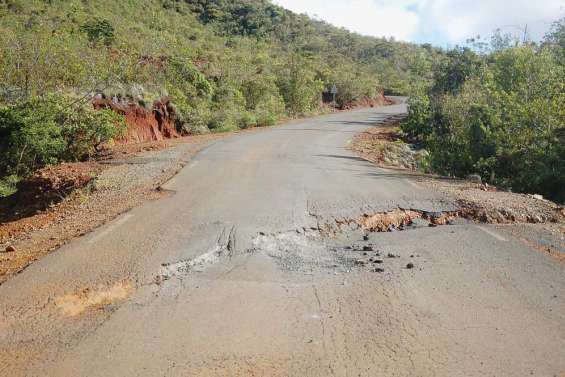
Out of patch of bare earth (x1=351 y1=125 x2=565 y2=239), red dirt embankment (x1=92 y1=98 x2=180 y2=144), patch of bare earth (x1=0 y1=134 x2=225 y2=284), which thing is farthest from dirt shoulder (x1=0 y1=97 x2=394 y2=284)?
patch of bare earth (x1=351 y1=125 x2=565 y2=239)

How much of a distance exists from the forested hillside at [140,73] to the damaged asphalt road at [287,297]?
634 cm

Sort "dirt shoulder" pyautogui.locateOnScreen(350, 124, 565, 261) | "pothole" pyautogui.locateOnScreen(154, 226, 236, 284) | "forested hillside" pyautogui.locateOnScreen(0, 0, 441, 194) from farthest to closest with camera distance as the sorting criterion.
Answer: "forested hillside" pyautogui.locateOnScreen(0, 0, 441, 194) < "dirt shoulder" pyautogui.locateOnScreen(350, 124, 565, 261) < "pothole" pyautogui.locateOnScreen(154, 226, 236, 284)

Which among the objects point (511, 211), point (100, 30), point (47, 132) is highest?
point (100, 30)

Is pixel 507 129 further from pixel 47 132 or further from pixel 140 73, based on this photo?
pixel 140 73

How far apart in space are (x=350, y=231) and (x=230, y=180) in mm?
3550

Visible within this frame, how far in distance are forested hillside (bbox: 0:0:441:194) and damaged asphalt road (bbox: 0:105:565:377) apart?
6.34 meters

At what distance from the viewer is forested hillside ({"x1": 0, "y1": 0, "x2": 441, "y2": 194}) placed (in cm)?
1252

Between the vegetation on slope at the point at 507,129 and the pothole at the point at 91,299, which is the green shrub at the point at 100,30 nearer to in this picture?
the vegetation on slope at the point at 507,129

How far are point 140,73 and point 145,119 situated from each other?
9.22 ft

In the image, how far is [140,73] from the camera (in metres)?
19.3

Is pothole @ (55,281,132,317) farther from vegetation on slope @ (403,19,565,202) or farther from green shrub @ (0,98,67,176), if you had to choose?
vegetation on slope @ (403,19,565,202)

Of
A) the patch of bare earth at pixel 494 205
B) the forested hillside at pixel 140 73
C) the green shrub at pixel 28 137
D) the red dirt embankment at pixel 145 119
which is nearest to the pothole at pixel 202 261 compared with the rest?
the patch of bare earth at pixel 494 205

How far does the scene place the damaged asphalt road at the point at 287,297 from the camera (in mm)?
3523

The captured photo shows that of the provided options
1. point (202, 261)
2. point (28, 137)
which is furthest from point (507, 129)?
point (28, 137)
